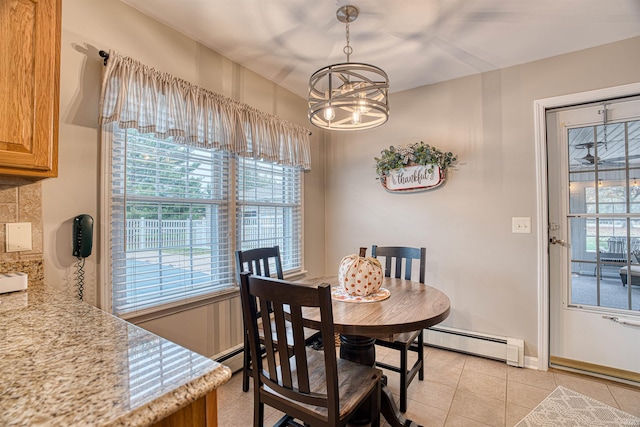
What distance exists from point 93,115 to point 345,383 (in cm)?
197

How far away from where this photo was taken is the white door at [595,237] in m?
2.29

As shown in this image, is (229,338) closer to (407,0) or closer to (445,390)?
(445,390)

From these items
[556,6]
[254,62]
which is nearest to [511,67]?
[556,6]

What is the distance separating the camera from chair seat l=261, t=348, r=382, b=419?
1.27 metres

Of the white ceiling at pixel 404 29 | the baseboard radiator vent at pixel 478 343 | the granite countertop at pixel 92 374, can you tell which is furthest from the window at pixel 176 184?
the baseboard radiator vent at pixel 478 343

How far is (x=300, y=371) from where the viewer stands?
49.3 inches

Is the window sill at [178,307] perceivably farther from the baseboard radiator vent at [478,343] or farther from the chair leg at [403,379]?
the baseboard radiator vent at [478,343]

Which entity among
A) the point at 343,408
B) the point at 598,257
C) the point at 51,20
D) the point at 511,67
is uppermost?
the point at 511,67

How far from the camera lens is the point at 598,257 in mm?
2402

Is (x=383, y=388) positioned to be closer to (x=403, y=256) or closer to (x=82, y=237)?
(x=403, y=256)

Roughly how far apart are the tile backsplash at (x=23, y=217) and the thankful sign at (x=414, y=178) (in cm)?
267

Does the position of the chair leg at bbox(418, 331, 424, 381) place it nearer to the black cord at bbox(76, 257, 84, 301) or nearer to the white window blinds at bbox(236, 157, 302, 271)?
the white window blinds at bbox(236, 157, 302, 271)

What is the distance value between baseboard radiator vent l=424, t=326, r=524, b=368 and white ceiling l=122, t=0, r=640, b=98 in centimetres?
237

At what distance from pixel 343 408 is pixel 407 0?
7.24 feet
